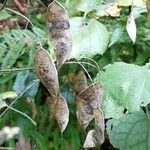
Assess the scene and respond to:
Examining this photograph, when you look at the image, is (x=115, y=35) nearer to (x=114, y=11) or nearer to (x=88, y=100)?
(x=114, y=11)

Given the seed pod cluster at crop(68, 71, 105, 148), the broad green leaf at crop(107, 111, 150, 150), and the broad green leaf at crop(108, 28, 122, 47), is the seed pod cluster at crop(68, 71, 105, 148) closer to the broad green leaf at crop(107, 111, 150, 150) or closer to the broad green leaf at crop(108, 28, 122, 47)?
the broad green leaf at crop(107, 111, 150, 150)

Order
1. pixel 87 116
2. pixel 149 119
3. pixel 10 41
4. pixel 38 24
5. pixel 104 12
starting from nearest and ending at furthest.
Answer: pixel 87 116 → pixel 149 119 → pixel 10 41 → pixel 104 12 → pixel 38 24

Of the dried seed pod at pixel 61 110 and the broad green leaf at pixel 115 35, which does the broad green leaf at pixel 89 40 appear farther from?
the dried seed pod at pixel 61 110

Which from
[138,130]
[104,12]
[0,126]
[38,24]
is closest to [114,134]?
[138,130]

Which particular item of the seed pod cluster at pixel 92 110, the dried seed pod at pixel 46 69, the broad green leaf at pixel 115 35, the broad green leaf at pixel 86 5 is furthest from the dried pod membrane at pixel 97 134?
the broad green leaf at pixel 86 5

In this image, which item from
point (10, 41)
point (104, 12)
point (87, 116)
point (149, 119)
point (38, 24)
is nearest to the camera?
point (87, 116)

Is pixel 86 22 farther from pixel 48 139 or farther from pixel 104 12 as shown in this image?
pixel 48 139

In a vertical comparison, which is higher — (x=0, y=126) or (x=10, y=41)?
(x=10, y=41)

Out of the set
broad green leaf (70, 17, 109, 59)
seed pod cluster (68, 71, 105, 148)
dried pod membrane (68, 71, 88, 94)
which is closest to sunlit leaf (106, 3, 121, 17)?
broad green leaf (70, 17, 109, 59)
